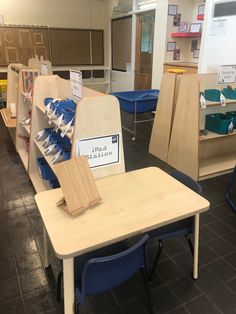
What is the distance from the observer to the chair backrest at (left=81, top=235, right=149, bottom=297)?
1052 mm

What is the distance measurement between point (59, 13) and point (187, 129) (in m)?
5.32

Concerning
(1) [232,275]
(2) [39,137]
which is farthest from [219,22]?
(1) [232,275]

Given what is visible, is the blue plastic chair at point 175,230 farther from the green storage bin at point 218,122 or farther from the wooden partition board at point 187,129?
the green storage bin at point 218,122

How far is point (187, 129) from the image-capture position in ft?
9.95

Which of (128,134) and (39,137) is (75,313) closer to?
(39,137)

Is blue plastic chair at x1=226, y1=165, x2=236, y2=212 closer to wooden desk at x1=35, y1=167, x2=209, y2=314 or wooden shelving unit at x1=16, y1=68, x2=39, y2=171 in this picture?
wooden desk at x1=35, y1=167, x2=209, y2=314

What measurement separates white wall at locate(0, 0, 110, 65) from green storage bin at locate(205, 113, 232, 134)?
16.6 feet

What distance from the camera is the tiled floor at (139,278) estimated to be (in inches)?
60.7

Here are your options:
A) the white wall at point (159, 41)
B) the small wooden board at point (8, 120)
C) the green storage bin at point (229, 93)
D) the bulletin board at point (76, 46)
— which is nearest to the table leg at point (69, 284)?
the small wooden board at point (8, 120)

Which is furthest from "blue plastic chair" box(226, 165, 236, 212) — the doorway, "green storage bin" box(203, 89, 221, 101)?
the doorway

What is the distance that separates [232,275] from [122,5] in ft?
21.0

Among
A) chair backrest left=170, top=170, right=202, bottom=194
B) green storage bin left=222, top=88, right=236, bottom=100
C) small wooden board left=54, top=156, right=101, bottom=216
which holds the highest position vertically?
green storage bin left=222, top=88, right=236, bottom=100

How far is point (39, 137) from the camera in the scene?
267 cm

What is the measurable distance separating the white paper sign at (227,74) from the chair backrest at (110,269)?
256 cm
